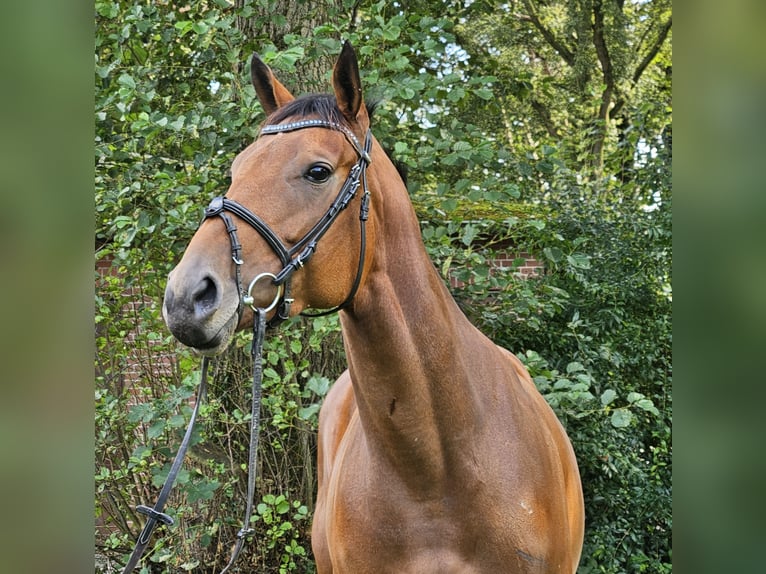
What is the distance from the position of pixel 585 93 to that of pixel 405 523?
9335mm

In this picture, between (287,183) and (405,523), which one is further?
(405,523)

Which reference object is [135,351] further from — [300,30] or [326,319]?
[300,30]

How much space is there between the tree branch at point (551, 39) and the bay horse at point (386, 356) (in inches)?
383

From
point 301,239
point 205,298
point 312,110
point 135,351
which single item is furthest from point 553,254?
point 135,351

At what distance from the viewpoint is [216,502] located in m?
4.96

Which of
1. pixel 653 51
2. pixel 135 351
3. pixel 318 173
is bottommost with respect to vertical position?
pixel 135 351

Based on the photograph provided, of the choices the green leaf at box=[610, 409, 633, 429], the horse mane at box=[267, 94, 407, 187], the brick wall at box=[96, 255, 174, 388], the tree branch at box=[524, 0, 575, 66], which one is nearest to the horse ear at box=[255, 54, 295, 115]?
the horse mane at box=[267, 94, 407, 187]

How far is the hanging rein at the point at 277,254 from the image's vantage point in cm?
168

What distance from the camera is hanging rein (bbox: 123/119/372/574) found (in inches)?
66.0

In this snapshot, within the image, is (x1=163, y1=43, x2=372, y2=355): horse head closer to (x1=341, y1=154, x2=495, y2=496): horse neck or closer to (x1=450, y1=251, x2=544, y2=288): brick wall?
(x1=341, y1=154, x2=495, y2=496): horse neck

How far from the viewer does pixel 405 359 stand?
81.4 inches

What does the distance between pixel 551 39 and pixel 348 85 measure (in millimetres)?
10240
